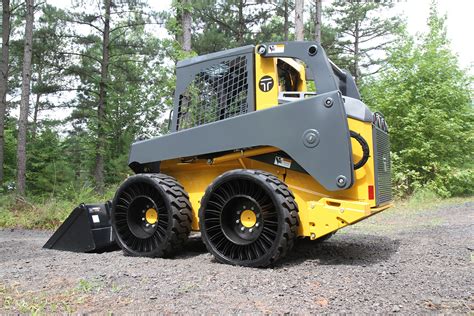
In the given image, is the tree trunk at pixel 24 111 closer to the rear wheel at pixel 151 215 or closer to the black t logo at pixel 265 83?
the rear wheel at pixel 151 215

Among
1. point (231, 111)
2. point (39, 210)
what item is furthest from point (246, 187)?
point (39, 210)

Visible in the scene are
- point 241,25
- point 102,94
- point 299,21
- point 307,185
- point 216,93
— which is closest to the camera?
point 307,185

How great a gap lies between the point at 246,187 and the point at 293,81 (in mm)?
1639

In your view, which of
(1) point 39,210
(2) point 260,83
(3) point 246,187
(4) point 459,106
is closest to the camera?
(3) point 246,187

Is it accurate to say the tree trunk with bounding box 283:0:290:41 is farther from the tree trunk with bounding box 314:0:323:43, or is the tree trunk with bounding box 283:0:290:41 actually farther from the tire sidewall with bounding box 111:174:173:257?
the tire sidewall with bounding box 111:174:173:257

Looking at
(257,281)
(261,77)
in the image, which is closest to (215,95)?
(261,77)

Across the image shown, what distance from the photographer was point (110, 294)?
2.99 metres

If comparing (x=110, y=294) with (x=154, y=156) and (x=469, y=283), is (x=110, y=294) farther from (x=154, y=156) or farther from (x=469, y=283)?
(x=469, y=283)

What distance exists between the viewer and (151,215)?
199 inches

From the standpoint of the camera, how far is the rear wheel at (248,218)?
13.1 ft

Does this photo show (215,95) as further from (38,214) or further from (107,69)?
(107,69)

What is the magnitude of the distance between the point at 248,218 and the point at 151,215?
133 centimetres

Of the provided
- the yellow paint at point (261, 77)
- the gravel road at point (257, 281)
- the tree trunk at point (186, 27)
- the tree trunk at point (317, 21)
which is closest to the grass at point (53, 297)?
the gravel road at point (257, 281)

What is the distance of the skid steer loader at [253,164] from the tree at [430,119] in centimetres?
982
